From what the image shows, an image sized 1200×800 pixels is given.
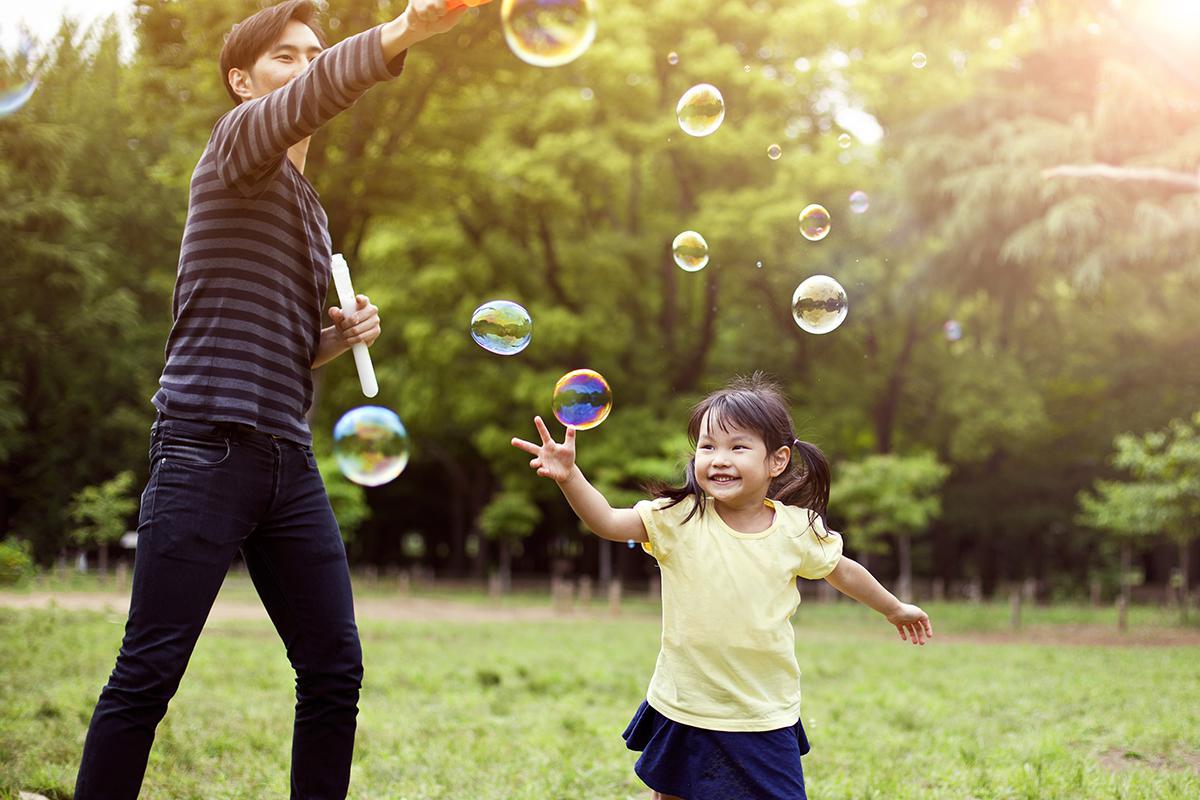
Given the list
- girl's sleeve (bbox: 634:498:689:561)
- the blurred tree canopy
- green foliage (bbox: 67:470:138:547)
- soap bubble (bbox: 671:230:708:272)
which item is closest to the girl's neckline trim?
girl's sleeve (bbox: 634:498:689:561)

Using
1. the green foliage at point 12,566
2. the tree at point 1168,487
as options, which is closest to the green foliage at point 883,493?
the tree at point 1168,487

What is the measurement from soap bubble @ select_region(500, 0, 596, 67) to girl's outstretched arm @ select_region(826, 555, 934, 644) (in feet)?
8.97

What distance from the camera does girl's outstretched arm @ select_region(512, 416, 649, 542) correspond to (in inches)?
109

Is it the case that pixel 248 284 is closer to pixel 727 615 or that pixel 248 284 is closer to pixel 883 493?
pixel 727 615

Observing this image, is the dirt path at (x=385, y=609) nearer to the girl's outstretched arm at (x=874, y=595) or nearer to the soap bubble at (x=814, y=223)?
the soap bubble at (x=814, y=223)

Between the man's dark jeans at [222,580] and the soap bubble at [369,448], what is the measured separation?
299 centimetres

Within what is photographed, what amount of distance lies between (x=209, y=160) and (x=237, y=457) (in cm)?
75

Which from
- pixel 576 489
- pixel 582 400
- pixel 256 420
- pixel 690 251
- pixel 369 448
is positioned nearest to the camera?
pixel 256 420

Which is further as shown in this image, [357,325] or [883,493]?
[883,493]

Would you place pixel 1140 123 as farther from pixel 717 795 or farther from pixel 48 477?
pixel 48 477

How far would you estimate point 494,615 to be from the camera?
1962 centimetres

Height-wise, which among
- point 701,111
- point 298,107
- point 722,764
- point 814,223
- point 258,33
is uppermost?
point 701,111

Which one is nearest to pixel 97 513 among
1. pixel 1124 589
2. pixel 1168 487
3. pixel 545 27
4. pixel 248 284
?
pixel 545 27

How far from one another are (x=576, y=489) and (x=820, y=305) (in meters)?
2.28
